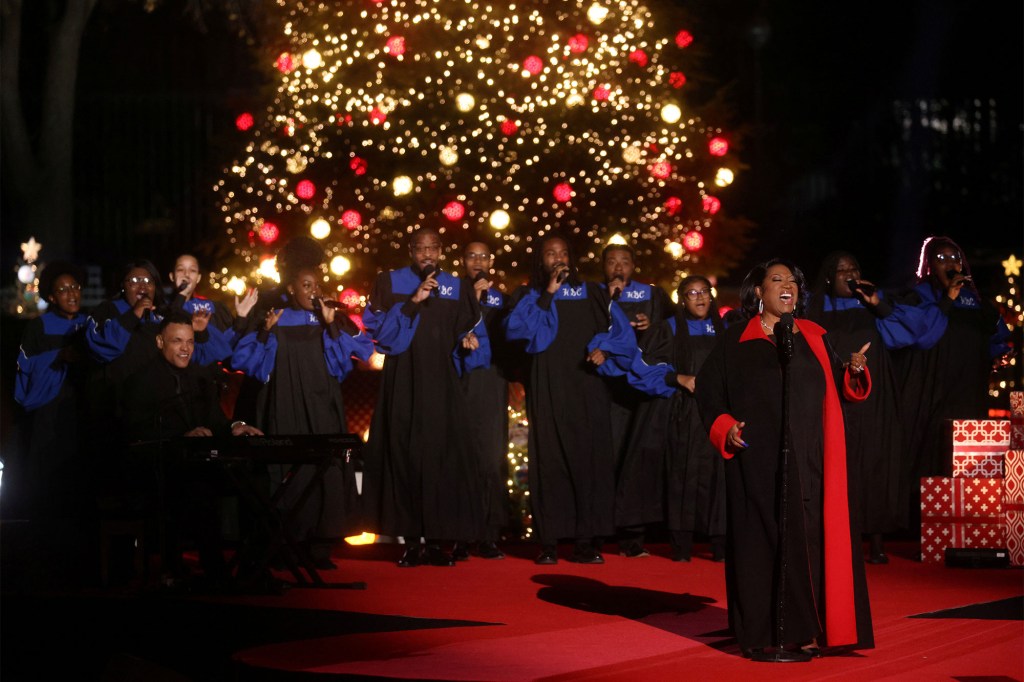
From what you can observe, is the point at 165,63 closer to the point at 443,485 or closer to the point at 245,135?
the point at 245,135

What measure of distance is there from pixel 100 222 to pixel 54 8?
3.19 m

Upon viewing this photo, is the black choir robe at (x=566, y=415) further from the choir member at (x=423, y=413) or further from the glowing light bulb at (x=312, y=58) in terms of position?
the glowing light bulb at (x=312, y=58)

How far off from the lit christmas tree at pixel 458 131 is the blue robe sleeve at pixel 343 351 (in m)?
3.29

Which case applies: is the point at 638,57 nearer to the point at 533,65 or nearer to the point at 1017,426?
the point at 533,65

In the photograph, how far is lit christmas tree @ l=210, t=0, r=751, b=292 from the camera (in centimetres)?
1412

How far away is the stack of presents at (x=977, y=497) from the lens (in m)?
10.9

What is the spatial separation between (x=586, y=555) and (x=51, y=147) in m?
10.0

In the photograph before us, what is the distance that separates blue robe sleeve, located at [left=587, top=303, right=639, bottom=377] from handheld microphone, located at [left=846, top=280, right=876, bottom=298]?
5.03ft

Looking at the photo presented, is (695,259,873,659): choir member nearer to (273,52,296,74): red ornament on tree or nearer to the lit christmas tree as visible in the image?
the lit christmas tree

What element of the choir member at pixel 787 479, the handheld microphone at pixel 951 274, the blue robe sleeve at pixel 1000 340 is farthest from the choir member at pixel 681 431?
the choir member at pixel 787 479

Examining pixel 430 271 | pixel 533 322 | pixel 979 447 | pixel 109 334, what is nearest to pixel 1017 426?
pixel 979 447

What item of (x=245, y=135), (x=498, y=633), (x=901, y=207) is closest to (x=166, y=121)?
(x=245, y=135)

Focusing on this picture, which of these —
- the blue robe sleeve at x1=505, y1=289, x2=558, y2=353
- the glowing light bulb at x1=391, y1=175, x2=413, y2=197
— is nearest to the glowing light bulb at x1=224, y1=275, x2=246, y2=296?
the glowing light bulb at x1=391, y1=175, x2=413, y2=197

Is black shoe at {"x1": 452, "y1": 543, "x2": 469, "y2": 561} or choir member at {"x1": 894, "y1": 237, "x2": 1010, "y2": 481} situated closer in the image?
black shoe at {"x1": 452, "y1": 543, "x2": 469, "y2": 561}
